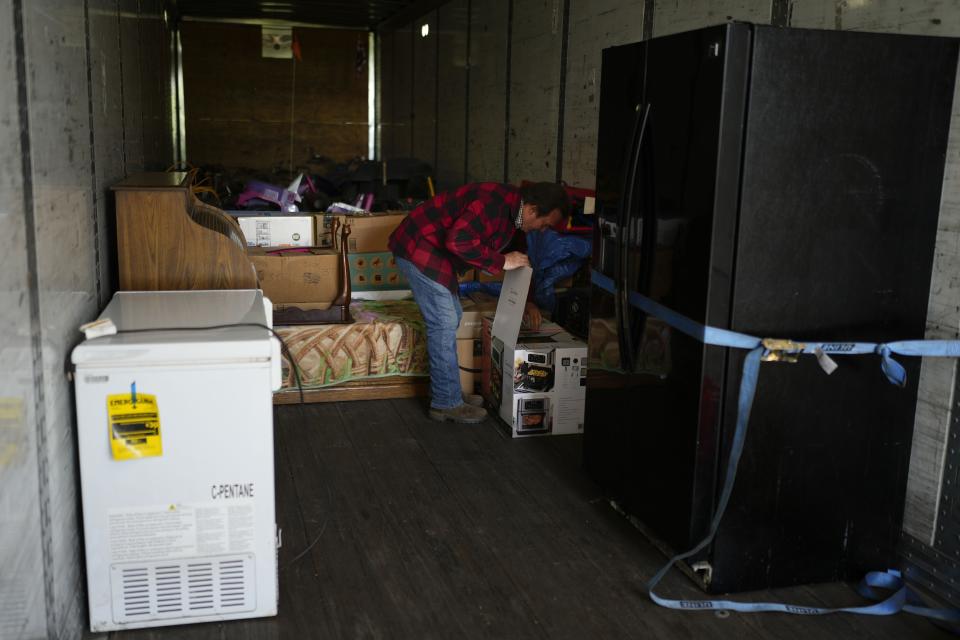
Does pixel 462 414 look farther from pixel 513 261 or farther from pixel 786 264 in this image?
pixel 786 264

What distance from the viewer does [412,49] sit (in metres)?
10.2

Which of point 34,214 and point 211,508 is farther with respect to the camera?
point 211,508

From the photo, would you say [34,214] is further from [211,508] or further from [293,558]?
[293,558]

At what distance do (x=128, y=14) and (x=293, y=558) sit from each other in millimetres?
3088

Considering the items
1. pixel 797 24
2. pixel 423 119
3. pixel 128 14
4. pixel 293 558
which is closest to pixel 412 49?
pixel 423 119

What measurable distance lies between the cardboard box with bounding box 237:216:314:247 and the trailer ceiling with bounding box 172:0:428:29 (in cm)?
478

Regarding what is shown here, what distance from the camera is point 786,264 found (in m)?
2.57

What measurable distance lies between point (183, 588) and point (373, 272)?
303 centimetres

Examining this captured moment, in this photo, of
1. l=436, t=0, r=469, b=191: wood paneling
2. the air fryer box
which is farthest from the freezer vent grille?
l=436, t=0, r=469, b=191: wood paneling

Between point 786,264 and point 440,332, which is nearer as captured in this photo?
point 786,264

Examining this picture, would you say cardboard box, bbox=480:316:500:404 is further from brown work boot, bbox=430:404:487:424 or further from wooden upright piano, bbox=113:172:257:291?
wooden upright piano, bbox=113:172:257:291

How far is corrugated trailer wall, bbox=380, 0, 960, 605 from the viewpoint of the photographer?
2693mm

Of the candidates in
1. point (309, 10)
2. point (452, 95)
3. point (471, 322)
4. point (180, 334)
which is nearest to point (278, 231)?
point (471, 322)

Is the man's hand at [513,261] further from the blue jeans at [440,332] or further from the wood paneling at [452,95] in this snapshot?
the wood paneling at [452,95]
